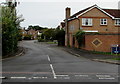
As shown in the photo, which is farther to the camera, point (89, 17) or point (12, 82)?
point (89, 17)

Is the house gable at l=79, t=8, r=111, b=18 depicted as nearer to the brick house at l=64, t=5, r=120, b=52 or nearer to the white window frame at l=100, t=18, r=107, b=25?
the brick house at l=64, t=5, r=120, b=52

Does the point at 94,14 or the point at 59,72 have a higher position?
the point at 94,14

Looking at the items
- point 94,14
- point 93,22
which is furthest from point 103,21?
point 94,14

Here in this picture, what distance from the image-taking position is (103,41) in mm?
28547

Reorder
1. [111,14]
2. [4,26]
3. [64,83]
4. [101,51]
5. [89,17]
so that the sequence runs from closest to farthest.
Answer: [64,83], [4,26], [101,51], [89,17], [111,14]

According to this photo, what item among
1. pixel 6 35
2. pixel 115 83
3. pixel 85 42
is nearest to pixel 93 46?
pixel 85 42

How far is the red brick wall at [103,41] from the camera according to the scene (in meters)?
28.5

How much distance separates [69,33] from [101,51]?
530 inches

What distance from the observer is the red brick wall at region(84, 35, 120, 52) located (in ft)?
93.6

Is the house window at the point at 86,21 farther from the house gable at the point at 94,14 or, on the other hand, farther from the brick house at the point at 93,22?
the house gable at the point at 94,14

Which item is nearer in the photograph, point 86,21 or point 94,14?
Result: point 86,21

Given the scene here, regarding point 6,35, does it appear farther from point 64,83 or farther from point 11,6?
point 64,83

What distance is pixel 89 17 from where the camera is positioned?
37.7 meters

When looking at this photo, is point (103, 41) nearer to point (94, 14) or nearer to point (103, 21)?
point (94, 14)
